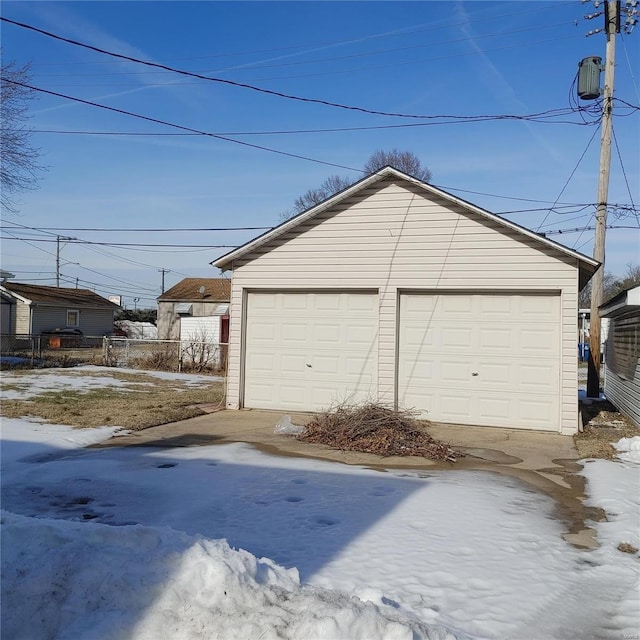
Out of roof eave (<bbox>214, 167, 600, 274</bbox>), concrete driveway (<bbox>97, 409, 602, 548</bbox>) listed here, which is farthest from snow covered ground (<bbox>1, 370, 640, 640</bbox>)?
roof eave (<bbox>214, 167, 600, 274</bbox>)

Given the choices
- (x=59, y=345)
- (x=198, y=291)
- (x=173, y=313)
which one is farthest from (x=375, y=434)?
(x=173, y=313)

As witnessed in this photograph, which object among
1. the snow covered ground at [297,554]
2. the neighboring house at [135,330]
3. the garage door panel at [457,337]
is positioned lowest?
the snow covered ground at [297,554]

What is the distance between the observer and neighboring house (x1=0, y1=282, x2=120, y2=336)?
3831 centimetres

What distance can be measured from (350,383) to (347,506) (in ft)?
20.4

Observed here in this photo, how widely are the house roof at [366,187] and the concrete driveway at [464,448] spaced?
3.10m

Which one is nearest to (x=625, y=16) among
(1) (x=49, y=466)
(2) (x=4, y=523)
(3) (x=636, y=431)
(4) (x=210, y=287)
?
(3) (x=636, y=431)

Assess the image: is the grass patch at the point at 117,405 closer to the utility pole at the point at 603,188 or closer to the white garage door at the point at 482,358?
the white garage door at the point at 482,358

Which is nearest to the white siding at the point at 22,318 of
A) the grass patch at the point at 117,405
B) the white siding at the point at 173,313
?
the white siding at the point at 173,313

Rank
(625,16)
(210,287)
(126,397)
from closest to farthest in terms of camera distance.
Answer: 1. (126,397)
2. (625,16)
3. (210,287)

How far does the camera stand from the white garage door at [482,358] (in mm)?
11180

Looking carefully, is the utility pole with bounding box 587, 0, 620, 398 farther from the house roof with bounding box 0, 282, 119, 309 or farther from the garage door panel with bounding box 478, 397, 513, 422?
the house roof with bounding box 0, 282, 119, 309

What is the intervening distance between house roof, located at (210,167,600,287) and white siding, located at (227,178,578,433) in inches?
4.8

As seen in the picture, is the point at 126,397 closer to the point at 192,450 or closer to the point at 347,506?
the point at 192,450

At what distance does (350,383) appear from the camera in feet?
40.6
